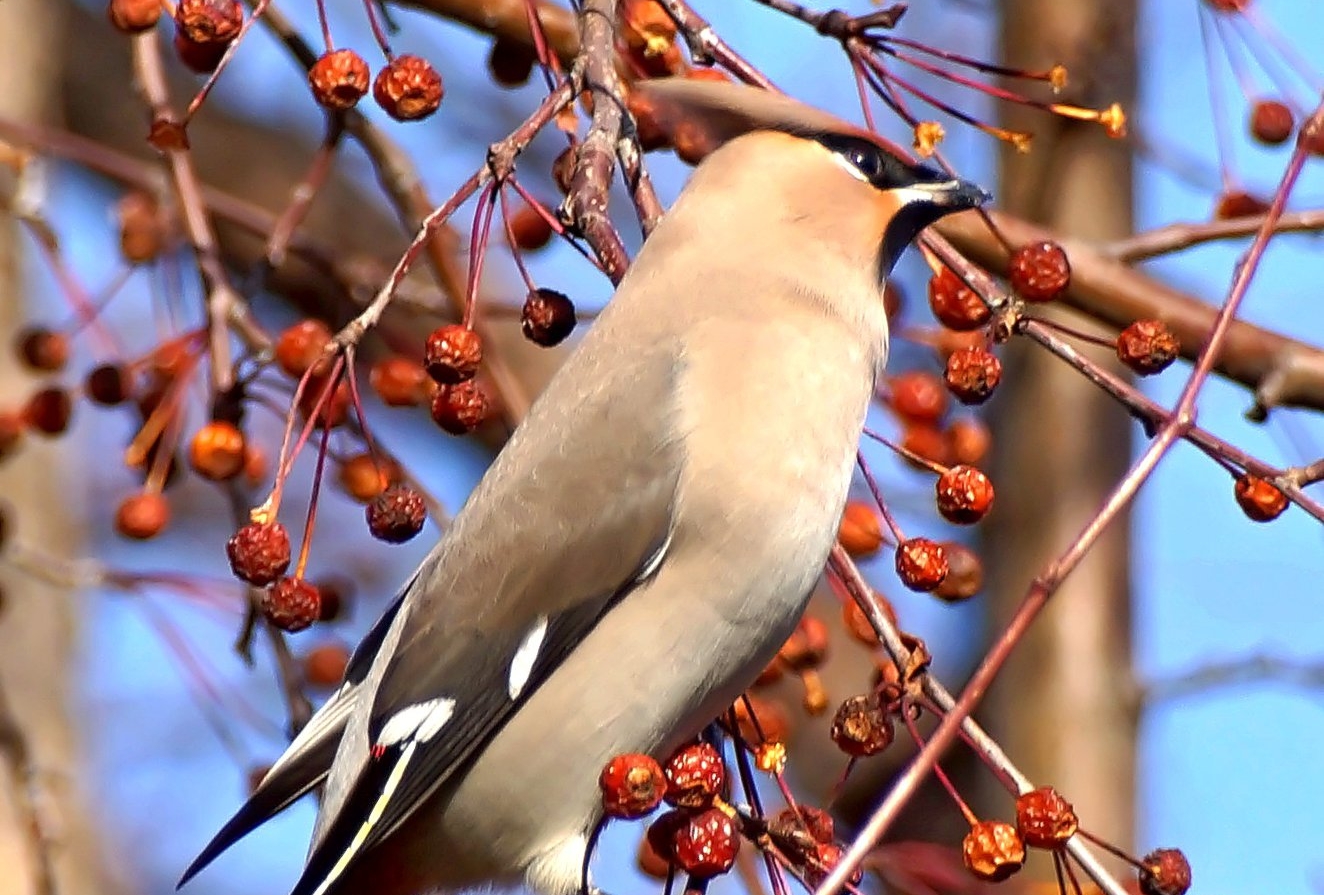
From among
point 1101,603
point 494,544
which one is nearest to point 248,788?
point 494,544

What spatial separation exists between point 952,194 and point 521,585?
0.74 m

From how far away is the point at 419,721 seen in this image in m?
2.55

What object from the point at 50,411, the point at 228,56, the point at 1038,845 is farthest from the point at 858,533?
the point at 50,411

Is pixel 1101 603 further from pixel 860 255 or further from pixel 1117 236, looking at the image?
pixel 860 255

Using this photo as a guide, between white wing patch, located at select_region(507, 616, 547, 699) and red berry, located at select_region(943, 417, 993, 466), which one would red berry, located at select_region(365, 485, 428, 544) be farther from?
red berry, located at select_region(943, 417, 993, 466)

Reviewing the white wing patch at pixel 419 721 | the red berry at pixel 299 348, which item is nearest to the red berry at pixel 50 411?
the red berry at pixel 299 348

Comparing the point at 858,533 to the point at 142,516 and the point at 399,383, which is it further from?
the point at 142,516

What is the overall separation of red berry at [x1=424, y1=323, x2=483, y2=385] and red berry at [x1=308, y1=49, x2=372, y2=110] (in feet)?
1.04

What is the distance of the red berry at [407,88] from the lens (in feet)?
7.81

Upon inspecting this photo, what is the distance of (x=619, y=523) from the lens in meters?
2.54

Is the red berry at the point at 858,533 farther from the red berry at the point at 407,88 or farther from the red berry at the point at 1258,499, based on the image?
the red berry at the point at 407,88

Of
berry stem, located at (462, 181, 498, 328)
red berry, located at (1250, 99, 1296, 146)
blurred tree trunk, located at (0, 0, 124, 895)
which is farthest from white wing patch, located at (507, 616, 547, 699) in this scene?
blurred tree trunk, located at (0, 0, 124, 895)

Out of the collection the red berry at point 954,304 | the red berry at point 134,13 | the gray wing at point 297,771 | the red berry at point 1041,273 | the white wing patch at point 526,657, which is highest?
the red berry at point 1041,273

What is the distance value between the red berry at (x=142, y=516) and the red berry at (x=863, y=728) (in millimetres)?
1209
